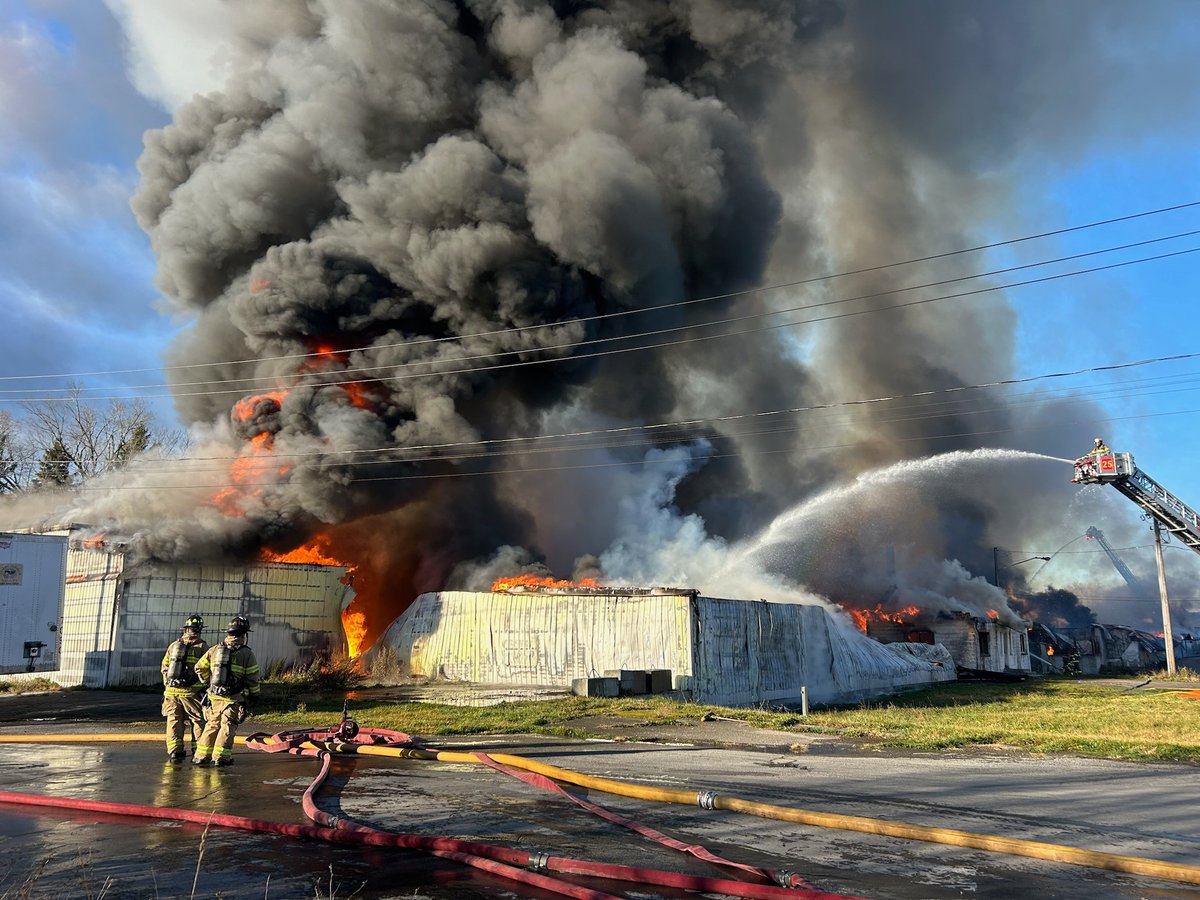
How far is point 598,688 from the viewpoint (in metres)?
17.5

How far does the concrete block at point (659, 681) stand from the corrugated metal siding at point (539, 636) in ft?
1.52

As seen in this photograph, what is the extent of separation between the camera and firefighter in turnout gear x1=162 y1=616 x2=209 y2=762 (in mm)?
9250

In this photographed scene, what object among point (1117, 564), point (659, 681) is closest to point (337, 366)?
point (659, 681)

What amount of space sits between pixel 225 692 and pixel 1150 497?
117 feet

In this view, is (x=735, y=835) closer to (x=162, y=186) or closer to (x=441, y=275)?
(x=441, y=275)

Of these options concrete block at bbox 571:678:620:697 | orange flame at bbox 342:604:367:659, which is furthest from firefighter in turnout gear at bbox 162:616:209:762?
orange flame at bbox 342:604:367:659

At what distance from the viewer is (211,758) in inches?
366

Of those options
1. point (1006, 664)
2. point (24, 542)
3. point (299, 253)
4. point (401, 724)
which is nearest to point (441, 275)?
point (299, 253)

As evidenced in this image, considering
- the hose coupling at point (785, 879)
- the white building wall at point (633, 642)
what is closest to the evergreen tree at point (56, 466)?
the white building wall at point (633, 642)

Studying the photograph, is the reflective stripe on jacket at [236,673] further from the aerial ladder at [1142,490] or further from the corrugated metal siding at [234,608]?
the aerial ladder at [1142,490]

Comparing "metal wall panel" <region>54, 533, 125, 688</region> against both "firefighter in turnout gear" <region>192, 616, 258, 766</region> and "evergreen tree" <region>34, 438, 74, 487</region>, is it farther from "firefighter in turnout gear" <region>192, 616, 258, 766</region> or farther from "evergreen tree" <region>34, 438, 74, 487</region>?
"evergreen tree" <region>34, 438, 74, 487</region>

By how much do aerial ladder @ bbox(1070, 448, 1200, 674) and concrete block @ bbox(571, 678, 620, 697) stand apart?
2396 centimetres

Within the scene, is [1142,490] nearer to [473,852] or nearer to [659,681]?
[659,681]

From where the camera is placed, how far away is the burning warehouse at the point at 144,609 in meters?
20.6
